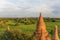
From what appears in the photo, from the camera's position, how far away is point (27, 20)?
16656 mm

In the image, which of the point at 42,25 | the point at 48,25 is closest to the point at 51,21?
the point at 48,25

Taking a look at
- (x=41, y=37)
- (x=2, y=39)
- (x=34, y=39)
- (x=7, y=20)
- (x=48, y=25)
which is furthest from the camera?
(x=7, y=20)

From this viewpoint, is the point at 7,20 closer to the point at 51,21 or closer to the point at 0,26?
the point at 0,26

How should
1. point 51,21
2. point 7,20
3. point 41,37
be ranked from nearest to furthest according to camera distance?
point 41,37
point 51,21
point 7,20

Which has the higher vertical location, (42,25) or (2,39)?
(42,25)

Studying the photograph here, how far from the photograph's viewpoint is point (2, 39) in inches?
365

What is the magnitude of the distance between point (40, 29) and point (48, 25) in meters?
6.24

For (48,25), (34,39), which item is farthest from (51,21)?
(34,39)

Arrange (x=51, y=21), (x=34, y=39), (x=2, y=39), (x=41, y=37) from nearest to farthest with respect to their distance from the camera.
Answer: (x=34, y=39)
(x=41, y=37)
(x=2, y=39)
(x=51, y=21)

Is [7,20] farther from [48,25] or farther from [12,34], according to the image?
[12,34]

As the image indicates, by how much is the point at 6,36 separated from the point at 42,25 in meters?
1.80

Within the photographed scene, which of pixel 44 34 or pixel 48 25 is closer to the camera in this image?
pixel 44 34

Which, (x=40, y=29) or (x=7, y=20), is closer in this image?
(x=40, y=29)

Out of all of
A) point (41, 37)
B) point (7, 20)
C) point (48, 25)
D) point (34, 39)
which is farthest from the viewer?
point (7, 20)
